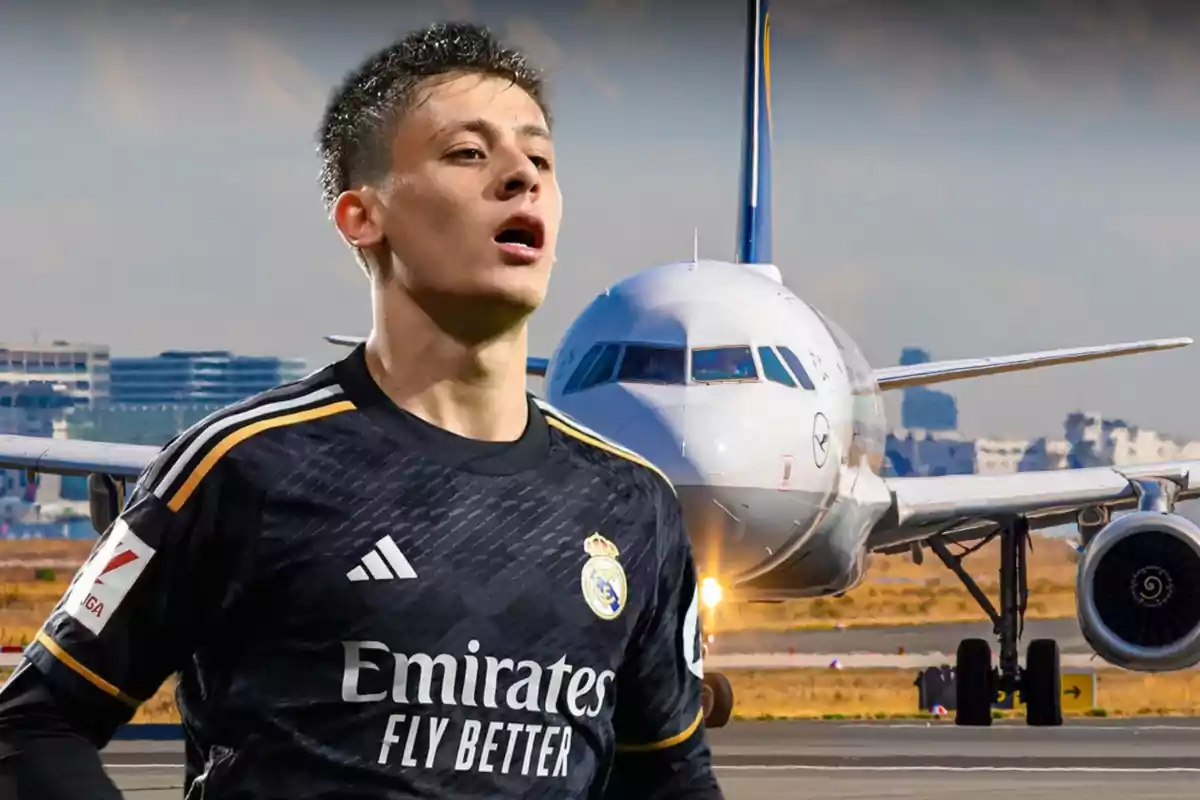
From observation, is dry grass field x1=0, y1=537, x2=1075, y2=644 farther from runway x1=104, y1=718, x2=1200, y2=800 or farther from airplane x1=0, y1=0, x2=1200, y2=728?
runway x1=104, y1=718, x2=1200, y2=800

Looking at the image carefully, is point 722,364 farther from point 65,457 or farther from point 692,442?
point 65,457

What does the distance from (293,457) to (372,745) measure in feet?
0.96

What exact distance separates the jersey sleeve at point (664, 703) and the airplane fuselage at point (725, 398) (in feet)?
35.0

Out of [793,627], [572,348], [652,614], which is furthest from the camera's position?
[793,627]

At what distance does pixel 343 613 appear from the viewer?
7.54ft

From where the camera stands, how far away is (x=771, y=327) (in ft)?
49.1

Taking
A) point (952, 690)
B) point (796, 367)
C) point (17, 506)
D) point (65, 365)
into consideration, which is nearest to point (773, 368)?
point (796, 367)

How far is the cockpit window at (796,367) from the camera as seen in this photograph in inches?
583

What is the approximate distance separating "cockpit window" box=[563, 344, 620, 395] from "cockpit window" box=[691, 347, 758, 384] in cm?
49

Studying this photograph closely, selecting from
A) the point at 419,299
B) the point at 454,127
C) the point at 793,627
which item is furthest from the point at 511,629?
the point at 793,627

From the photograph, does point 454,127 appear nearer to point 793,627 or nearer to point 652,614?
point 652,614

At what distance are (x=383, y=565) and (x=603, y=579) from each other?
26cm

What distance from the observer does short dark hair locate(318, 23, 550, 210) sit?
7.86 feet

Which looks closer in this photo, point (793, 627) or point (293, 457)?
point (293, 457)
